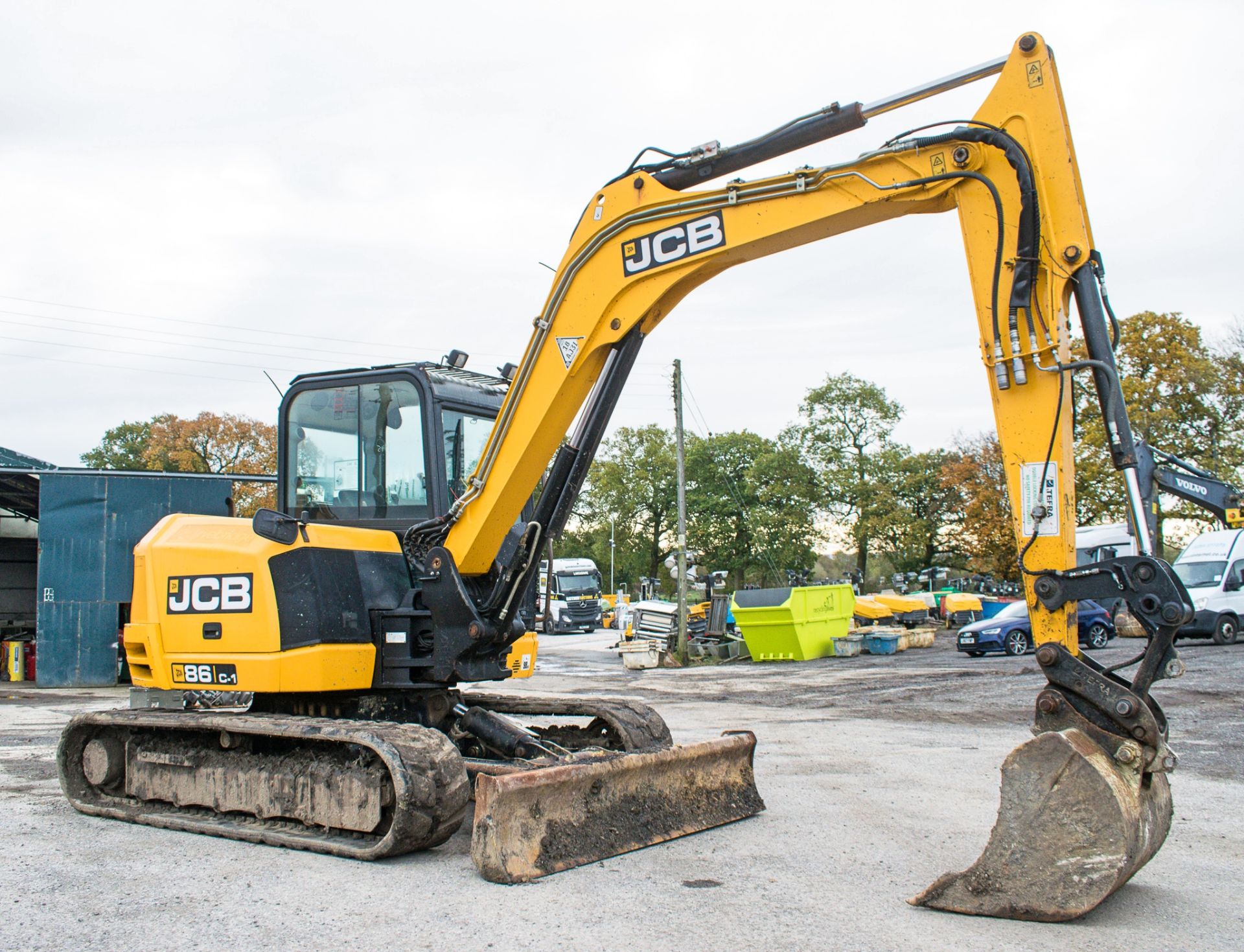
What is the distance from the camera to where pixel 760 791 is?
7.73 meters

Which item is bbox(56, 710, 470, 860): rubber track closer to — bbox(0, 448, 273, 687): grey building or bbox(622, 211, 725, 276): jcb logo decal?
bbox(622, 211, 725, 276): jcb logo decal

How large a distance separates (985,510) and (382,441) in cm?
4010

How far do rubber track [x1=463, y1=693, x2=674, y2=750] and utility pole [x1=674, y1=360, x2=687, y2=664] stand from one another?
16.1 metres

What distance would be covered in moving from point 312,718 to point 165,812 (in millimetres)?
1417

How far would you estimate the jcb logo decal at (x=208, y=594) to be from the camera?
6.55m

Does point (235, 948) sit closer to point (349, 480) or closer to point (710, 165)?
point (349, 480)

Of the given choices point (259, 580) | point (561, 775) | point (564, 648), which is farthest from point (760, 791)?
point (564, 648)

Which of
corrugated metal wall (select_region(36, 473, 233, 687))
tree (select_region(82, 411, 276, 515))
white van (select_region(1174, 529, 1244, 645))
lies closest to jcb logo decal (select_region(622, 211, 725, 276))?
corrugated metal wall (select_region(36, 473, 233, 687))

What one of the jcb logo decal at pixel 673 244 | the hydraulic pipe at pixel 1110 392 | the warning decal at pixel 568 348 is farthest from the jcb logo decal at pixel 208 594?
the hydraulic pipe at pixel 1110 392

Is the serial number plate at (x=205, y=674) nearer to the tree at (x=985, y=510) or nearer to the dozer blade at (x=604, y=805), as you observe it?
the dozer blade at (x=604, y=805)

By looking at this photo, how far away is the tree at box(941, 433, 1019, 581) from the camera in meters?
42.4

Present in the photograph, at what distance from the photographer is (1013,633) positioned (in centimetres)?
2241

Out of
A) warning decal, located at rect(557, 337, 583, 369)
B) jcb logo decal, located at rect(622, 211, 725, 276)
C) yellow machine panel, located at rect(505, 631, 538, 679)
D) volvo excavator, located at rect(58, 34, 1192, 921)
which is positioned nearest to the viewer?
volvo excavator, located at rect(58, 34, 1192, 921)

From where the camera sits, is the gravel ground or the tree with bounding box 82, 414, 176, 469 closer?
the gravel ground
